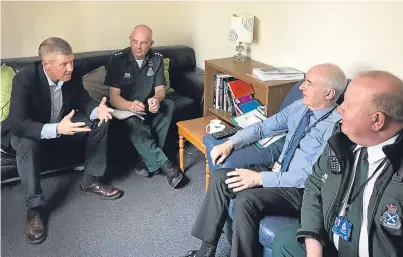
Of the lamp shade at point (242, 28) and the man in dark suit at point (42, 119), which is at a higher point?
the lamp shade at point (242, 28)

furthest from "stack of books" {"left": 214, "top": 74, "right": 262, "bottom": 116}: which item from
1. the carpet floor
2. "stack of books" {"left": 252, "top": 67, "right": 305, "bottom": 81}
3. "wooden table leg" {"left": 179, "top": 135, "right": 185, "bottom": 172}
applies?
the carpet floor

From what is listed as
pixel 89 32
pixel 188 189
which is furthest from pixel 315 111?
pixel 89 32

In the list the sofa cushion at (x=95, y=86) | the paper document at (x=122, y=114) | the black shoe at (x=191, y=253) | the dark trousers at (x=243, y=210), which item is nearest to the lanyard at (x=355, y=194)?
the dark trousers at (x=243, y=210)

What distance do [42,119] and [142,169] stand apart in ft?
2.75

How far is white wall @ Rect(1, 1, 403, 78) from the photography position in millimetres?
2465

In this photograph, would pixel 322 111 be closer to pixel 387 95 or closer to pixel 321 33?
pixel 387 95

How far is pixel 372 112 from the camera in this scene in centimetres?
163

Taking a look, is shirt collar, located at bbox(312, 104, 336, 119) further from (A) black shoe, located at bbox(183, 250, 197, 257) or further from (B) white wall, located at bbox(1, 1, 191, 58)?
(B) white wall, located at bbox(1, 1, 191, 58)

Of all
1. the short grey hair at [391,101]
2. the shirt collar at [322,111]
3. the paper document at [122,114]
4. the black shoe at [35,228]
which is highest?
the short grey hair at [391,101]

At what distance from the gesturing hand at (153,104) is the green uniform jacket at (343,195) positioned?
146cm

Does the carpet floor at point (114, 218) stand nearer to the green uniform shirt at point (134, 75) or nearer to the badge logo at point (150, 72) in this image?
the green uniform shirt at point (134, 75)

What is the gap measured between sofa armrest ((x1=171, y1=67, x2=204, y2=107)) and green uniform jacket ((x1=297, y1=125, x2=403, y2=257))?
177 centimetres

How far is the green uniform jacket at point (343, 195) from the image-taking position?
157 cm

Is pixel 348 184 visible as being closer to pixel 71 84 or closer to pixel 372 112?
pixel 372 112
